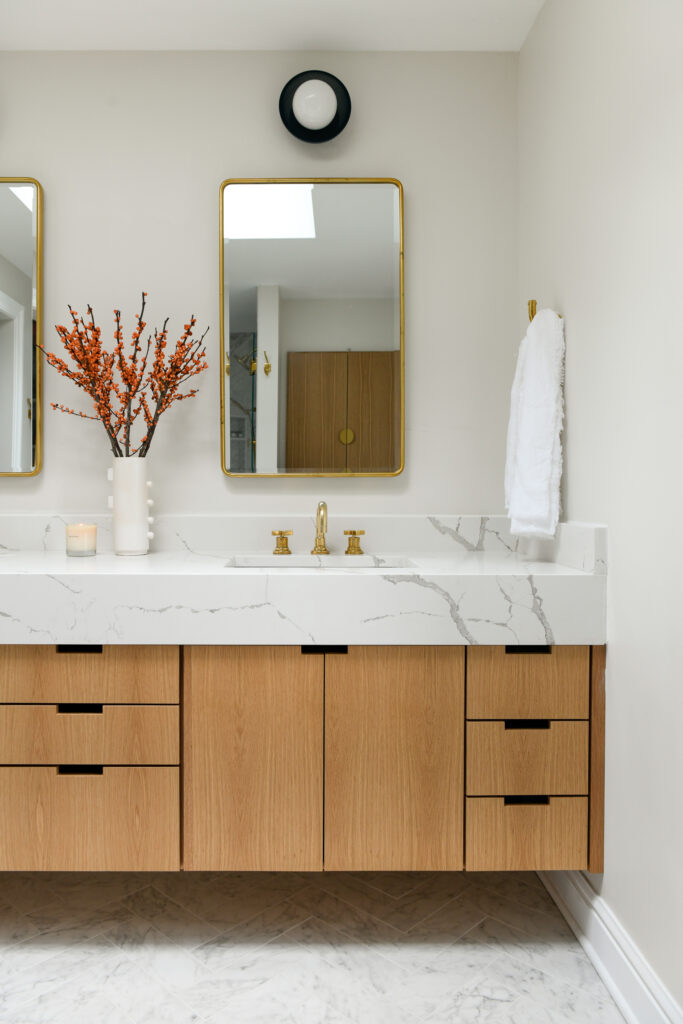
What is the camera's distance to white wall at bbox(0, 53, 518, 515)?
7.06ft

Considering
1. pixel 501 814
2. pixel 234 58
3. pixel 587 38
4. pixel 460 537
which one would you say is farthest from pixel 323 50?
pixel 501 814

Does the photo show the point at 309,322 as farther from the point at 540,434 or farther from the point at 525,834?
the point at 525,834

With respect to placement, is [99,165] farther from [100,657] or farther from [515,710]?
[515,710]

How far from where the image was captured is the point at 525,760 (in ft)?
5.14

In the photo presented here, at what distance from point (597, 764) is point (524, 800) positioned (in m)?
0.17

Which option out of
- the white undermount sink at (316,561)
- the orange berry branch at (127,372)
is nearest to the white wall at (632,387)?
the white undermount sink at (316,561)

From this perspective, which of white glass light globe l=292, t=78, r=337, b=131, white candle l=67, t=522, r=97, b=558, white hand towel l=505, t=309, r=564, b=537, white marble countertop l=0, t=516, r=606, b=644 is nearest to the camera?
white marble countertop l=0, t=516, r=606, b=644

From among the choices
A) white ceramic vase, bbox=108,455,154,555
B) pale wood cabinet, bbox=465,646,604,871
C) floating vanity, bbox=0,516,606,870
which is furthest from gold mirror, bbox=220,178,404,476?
pale wood cabinet, bbox=465,646,604,871

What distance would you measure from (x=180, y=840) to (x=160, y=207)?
5.62 ft

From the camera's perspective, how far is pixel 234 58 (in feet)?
7.06

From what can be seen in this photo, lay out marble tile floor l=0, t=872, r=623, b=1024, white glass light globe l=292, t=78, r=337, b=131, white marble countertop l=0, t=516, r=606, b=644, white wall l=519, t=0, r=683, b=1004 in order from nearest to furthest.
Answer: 1. white wall l=519, t=0, r=683, b=1004
2. marble tile floor l=0, t=872, r=623, b=1024
3. white marble countertop l=0, t=516, r=606, b=644
4. white glass light globe l=292, t=78, r=337, b=131

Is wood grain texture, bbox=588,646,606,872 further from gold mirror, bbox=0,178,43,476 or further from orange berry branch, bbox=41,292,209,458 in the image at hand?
gold mirror, bbox=0,178,43,476

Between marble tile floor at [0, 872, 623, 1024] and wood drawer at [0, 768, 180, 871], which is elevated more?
wood drawer at [0, 768, 180, 871]

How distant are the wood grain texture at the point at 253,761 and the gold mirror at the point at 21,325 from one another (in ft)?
3.17
